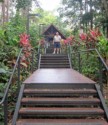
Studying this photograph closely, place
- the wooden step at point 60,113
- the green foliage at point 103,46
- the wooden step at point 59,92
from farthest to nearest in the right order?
1. the green foliage at point 103,46
2. the wooden step at point 59,92
3. the wooden step at point 60,113

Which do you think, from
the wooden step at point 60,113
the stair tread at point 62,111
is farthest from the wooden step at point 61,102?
the wooden step at point 60,113

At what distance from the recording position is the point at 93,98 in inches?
265

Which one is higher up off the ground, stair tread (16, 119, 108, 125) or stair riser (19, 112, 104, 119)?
stair riser (19, 112, 104, 119)

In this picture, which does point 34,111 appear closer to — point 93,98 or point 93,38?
point 93,98

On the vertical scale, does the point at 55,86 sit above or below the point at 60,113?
above

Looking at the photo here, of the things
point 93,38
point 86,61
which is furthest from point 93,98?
point 93,38

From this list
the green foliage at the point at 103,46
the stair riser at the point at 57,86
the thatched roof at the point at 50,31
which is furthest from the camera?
the thatched roof at the point at 50,31

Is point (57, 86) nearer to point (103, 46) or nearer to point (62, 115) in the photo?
point (62, 115)

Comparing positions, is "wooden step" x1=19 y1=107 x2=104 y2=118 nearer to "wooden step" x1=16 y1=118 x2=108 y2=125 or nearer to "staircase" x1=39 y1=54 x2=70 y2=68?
"wooden step" x1=16 y1=118 x2=108 y2=125

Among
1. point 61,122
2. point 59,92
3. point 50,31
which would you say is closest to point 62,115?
point 61,122

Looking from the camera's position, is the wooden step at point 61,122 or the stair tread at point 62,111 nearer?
the wooden step at point 61,122

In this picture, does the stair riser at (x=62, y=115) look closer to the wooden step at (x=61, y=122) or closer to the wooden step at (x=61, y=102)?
the wooden step at (x=61, y=122)

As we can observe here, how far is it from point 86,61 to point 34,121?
716 cm

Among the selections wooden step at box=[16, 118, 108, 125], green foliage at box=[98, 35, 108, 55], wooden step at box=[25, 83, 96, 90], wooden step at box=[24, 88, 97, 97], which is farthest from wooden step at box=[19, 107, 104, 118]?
green foliage at box=[98, 35, 108, 55]
